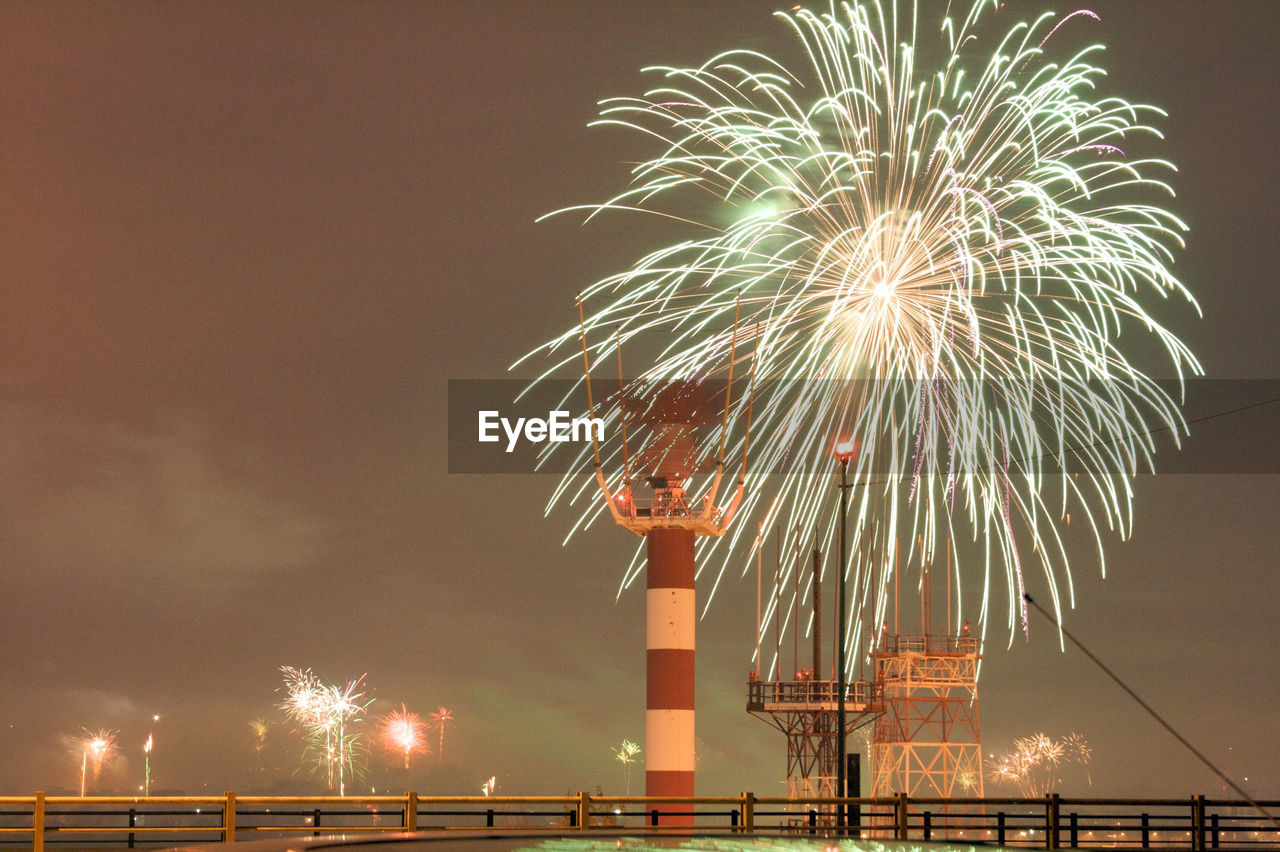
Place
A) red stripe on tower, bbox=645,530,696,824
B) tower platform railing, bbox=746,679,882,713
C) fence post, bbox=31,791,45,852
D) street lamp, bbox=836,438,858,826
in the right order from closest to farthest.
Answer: fence post, bbox=31,791,45,852 < street lamp, bbox=836,438,858,826 < red stripe on tower, bbox=645,530,696,824 < tower platform railing, bbox=746,679,882,713

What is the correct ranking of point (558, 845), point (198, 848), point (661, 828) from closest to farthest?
point (198, 848)
point (558, 845)
point (661, 828)

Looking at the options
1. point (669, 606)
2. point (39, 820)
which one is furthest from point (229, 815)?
point (669, 606)

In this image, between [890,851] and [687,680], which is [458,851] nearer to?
[890,851]

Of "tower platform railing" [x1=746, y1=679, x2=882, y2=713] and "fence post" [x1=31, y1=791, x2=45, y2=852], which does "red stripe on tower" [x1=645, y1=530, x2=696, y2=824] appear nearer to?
"tower platform railing" [x1=746, y1=679, x2=882, y2=713]

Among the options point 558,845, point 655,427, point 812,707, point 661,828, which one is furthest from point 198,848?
point 812,707

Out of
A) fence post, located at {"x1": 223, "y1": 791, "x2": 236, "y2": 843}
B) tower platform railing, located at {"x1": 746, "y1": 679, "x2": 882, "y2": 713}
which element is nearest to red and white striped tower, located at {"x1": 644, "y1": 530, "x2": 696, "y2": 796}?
tower platform railing, located at {"x1": 746, "y1": 679, "x2": 882, "y2": 713}

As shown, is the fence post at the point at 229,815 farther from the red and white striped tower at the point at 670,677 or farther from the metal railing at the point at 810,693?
the metal railing at the point at 810,693

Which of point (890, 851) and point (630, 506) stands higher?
point (630, 506)

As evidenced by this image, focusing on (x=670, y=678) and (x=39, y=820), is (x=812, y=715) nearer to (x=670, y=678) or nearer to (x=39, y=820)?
(x=670, y=678)

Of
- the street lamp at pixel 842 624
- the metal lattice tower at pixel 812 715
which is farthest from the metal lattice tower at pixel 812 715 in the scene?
the street lamp at pixel 842 624
